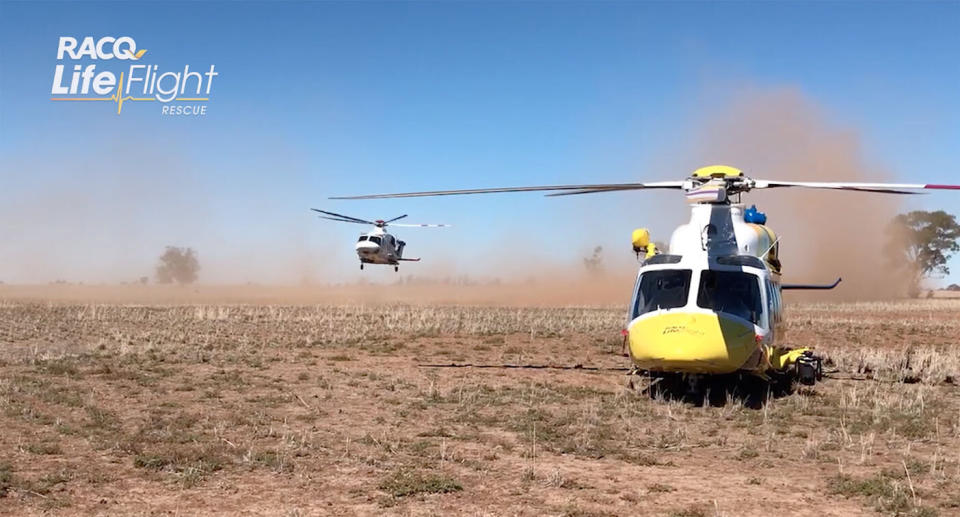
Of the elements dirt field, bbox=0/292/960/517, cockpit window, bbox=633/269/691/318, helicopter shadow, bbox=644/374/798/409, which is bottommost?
dirt field, bbox=0/292/960/517

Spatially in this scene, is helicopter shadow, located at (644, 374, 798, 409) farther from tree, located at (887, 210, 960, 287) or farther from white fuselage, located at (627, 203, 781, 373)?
tree, located at (887, 210, 960, 287)

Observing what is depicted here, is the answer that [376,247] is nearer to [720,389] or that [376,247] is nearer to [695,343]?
[720,389]

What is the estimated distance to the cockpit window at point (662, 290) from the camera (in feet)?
43.9

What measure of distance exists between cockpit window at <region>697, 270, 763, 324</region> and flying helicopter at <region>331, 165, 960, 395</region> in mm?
17

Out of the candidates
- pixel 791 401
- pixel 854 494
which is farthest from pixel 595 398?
pixel 854 494

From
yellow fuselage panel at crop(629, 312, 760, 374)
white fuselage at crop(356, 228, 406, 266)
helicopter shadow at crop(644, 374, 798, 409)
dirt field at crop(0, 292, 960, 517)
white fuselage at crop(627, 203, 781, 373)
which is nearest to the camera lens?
dirt field at crop(0, 292, 960, 517)

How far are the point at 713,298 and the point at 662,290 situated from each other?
90 centimetres

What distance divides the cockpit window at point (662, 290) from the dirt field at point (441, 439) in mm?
1688

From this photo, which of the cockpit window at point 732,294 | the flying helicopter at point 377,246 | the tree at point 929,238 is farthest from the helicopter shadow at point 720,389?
the tree at point 929,238

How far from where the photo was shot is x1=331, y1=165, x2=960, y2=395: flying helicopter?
12.4 metres

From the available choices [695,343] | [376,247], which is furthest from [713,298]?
[376,247]

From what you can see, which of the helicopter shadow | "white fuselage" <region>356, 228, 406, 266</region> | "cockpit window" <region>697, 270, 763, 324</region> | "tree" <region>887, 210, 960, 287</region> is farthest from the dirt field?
→ "tree" <region>887, 210, 960, 287</region>

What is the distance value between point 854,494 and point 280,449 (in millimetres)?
6668

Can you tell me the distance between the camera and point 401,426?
37.6 ft
